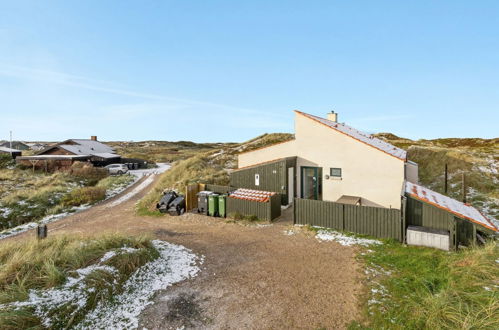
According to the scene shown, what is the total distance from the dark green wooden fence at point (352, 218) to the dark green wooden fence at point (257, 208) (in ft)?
5.33

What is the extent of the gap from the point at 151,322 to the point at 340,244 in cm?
831

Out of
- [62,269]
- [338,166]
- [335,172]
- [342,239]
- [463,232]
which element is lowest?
[342,239]

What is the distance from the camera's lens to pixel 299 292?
311 inches

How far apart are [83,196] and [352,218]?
2202 centimetres

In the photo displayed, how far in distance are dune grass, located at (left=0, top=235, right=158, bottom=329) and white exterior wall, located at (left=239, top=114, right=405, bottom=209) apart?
1159 cm

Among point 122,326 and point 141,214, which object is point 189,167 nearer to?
point 141,214

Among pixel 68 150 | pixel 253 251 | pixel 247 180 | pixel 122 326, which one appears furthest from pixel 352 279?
pixel 68 150

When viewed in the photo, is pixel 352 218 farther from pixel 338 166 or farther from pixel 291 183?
pixel 291 183

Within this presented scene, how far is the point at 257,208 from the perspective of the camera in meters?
15.9

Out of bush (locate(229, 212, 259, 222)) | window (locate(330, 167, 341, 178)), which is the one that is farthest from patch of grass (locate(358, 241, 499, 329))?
bush (locate(229, 212, 259, 222))

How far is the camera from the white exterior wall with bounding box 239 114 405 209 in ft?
49.2

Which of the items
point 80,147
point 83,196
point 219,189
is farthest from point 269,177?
point 80,147

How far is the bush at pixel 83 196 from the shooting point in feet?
72.0

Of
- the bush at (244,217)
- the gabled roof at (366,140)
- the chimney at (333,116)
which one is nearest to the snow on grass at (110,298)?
the bush at (244,217)
